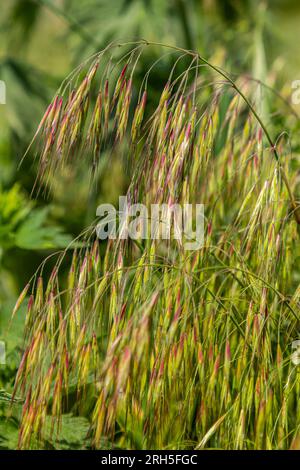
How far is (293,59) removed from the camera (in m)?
3.65

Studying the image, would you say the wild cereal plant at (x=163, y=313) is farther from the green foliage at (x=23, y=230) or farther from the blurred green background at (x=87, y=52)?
the blurred green background at (x=87, y=52)

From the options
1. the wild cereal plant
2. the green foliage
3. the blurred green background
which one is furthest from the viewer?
the blurred green background

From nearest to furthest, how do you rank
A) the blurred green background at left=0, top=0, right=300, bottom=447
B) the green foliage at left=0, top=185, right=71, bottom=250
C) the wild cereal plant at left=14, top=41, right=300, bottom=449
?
the wild cereal plant at left=14, top=41, right=300, bottom=449 < the green foliage at left=0, top=185, right=71, bottom=250 < the blurred green background at left=0, top=0, right=300, bottom=447

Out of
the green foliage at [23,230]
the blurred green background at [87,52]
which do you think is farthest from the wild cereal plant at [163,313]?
the blurred green background at [87,52]

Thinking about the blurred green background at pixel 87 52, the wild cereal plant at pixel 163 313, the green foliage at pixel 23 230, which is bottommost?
the wild cereal plant at pixel 163 313

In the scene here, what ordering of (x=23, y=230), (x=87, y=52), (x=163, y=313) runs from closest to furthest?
1. (x=163, y=313)
2. (x=23, y=230)
3. (x=87, y=52)

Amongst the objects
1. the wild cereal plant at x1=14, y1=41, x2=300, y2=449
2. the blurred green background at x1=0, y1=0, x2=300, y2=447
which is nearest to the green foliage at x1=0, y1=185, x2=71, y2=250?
the blurred green background at x1=0, y1=0, x2=300, y2=447

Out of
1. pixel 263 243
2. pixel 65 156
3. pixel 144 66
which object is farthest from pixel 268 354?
pixel 144 66

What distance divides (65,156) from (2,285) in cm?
110

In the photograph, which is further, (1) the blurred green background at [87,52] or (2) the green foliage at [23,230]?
(1) the blurred green background at [87,52]

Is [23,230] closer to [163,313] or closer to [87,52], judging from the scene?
[163,313]

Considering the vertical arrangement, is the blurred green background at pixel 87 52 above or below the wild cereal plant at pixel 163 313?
above

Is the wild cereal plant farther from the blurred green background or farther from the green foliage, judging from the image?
the blurred green background

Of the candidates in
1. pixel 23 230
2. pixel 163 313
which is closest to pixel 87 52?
pixel 23 230
